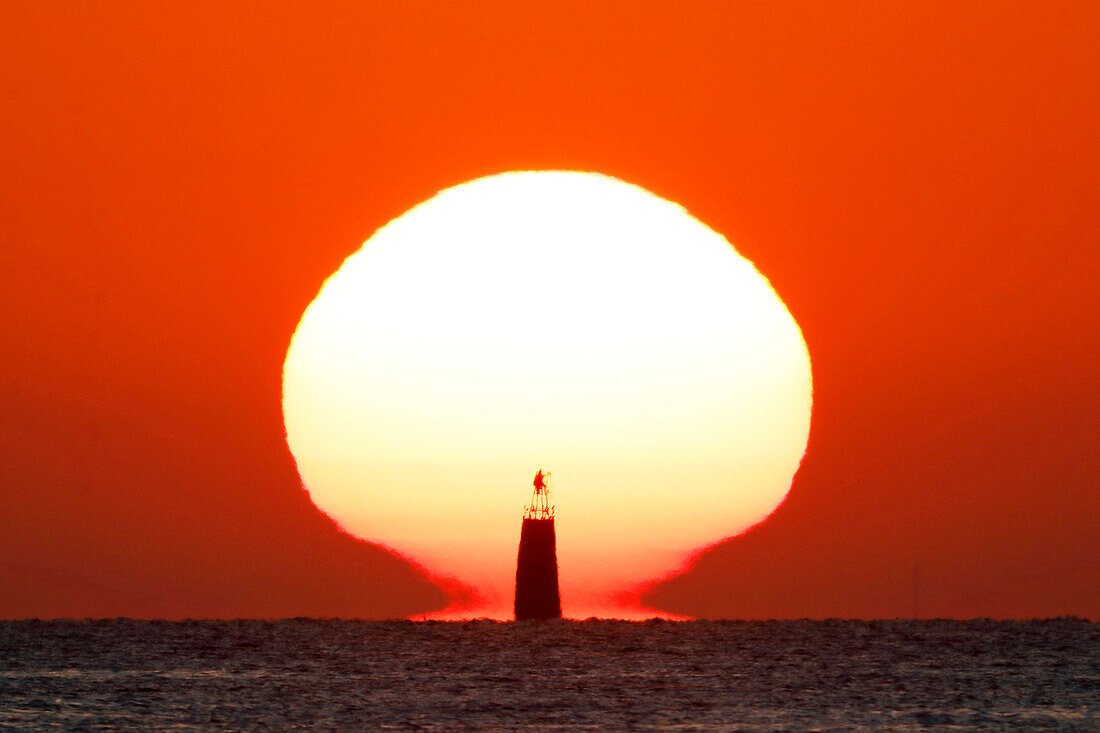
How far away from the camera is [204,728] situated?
5312cm

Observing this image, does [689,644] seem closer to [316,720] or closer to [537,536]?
[537,536]

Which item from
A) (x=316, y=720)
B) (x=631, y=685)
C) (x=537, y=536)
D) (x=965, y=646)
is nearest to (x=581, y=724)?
(x=316, y=720)

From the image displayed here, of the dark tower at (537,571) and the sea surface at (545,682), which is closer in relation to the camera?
the sea surface at (545,682)

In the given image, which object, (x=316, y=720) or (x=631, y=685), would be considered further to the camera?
(x=631, y=685)

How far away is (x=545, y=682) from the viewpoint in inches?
2874

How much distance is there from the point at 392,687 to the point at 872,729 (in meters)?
23.1

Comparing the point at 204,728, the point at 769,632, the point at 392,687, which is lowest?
the point at 204,728

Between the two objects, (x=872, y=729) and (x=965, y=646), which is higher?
(x=965, y=646)

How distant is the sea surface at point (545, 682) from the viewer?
184ft

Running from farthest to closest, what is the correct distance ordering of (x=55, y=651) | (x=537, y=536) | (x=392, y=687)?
(x=55, y=651) < (x=537, y=536) < (x=392, y=687)

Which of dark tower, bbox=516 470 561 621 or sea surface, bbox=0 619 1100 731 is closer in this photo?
sea surface, bbox=0 619 1100 731

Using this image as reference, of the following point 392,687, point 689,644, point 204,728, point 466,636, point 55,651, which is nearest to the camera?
point 204,728

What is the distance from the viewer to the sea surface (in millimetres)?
56188

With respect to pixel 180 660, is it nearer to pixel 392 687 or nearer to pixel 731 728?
pixel 392 687
